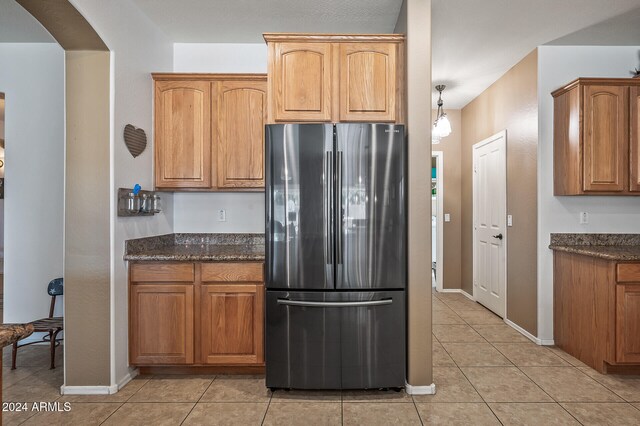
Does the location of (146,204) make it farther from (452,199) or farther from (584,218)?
(452,199)

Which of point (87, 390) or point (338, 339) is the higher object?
point (338, 339)

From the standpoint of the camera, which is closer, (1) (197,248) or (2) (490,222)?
(1) (197,248)

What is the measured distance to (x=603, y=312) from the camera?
2752mm

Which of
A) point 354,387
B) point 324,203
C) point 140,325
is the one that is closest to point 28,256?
point 140,325

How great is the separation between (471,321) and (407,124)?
2.65m

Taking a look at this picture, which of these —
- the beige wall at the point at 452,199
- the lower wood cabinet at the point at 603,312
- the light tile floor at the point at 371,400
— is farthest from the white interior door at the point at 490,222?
the light tile floor at the point at 371,400

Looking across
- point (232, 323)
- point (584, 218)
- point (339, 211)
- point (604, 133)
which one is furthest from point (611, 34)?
point (232, 323)

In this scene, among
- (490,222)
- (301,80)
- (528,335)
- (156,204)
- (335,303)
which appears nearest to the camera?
(335,303)

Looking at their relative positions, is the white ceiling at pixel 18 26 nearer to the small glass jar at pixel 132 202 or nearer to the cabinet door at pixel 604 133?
the small glass jar at pixel 132 202

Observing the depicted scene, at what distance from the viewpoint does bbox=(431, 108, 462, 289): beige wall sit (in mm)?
5527

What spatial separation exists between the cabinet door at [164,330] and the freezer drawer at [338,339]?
0.67 metres

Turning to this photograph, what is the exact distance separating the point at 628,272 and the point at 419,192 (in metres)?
1.68

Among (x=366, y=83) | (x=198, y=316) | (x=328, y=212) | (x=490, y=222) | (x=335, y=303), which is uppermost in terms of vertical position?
(x=366, y=83)

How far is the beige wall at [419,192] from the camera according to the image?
2.44m
